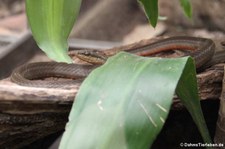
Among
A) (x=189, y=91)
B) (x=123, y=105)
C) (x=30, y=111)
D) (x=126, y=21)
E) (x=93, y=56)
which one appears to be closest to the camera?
(x=123, y=105)

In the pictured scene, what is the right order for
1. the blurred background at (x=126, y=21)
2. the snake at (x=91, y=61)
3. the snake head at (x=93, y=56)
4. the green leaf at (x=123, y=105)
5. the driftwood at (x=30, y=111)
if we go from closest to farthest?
1. the green leaf at (x=123, y=105)
2. the driftwood at (x=30, y=111)
3. the snake at (x=91, y=61)
4. the snake head at (x=93, y=56)
5. the blurred background at (x=126, y=21)

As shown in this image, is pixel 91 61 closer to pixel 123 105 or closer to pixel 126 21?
pixel 123 105

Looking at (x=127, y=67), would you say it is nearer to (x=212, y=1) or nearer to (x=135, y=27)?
(x=212, y=1)

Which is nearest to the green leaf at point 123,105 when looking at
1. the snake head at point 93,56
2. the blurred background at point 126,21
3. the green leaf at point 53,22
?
the green leaf at point 53,22

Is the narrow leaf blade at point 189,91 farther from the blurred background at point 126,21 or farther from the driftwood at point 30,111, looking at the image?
the blurred background at point 126,21

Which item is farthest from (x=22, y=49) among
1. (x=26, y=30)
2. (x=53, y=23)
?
(x=53, y=23)

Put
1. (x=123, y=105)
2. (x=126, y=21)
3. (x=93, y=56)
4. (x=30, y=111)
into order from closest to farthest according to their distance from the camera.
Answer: (x=123, y=105)
(x=30, y=111)
(x=93, y=56)
(x=126, y=21)

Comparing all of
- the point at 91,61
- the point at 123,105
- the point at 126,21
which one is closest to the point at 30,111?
the point at 123,105
